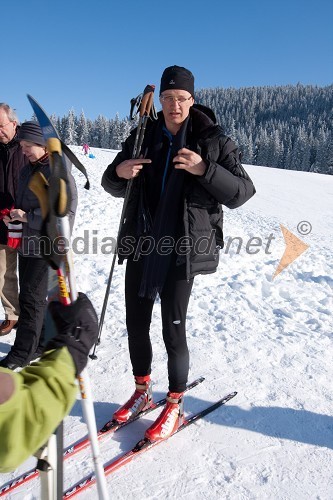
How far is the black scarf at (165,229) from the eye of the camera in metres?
2.50

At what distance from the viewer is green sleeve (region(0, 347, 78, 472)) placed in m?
1.11

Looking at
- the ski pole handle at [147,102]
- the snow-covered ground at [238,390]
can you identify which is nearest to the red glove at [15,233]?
the snow-covered ground at [238,390]

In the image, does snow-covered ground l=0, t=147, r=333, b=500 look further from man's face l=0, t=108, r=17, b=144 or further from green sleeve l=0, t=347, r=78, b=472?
man's face l=0, t=108, r=17, b=144

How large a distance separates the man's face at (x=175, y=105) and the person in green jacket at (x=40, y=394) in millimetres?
1586

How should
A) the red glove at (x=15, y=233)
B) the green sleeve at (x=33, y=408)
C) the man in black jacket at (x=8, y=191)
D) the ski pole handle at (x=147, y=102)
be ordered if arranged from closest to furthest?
the green sleeve at (x=33, y=408), the ski pole handle at (x=147, y=102), the man in black jacket at (x=8, y=191), the red glove at (x=15, y=233)

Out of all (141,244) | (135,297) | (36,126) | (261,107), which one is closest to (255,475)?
(135,297)

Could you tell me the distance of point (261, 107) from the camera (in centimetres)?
16950

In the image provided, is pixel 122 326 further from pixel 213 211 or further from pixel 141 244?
pixel 213 211

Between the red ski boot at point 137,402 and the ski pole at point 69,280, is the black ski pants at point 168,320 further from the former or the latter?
the ski pole at point 69,280

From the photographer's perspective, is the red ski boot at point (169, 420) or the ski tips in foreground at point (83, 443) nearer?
the ski tips in foreground at point (83, 443)

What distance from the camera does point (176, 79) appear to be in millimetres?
2443

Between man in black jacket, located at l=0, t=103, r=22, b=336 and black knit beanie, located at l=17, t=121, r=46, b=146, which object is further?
man in black jacket, located at l=0, t=103, r=22, b=336

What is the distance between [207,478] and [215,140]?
2.16m

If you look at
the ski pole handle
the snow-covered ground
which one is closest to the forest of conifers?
the snow-covered ground
